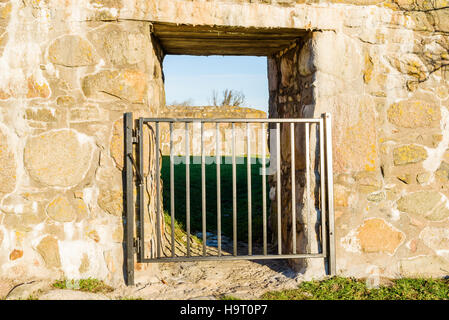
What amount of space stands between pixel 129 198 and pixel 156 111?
880mm

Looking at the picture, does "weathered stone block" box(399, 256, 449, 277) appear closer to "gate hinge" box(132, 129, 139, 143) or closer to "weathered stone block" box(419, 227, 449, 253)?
"weathered stone block" box(419, 227, 449, 253)

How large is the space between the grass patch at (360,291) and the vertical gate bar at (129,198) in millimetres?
974

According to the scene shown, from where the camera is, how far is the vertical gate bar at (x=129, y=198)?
2945 millimetres

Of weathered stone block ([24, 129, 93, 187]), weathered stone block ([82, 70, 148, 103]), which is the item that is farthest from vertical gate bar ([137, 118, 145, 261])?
weathered stone block ([24, 129, 93, 187])

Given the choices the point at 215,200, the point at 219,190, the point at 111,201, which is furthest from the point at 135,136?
the point at 215,200

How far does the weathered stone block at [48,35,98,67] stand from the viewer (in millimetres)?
2971

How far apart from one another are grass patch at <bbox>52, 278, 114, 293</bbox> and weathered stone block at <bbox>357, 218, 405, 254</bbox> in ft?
6.34

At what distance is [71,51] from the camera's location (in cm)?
298

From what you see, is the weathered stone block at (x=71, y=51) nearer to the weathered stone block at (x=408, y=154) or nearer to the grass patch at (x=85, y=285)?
the grass patch at (x=85, y=285)

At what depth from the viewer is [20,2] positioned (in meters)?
2.95

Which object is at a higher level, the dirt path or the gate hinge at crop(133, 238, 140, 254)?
the gate hinge at crop(133, 238, 140, 254)

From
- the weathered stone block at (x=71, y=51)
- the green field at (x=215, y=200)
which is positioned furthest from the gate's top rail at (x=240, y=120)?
the green field at (x=215, y=200)

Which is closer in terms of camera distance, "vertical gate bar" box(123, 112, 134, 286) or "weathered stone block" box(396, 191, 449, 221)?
"vertical gate bar" box(123, 112, 134, 286)

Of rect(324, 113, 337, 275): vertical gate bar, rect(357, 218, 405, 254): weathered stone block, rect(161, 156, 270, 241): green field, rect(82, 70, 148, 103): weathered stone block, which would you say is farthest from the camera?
rect(161, 156, 270, 241): green field
